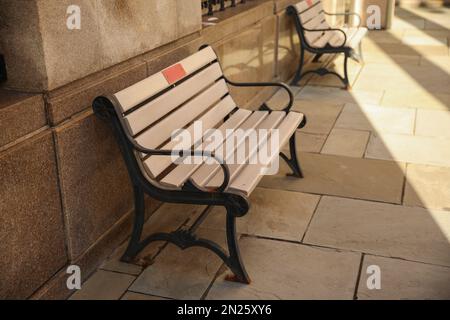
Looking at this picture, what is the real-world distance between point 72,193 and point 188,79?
1.12 m

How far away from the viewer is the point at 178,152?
3176mm

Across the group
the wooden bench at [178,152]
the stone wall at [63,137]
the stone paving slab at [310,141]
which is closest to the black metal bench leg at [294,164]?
the wooden bench at [178,152]

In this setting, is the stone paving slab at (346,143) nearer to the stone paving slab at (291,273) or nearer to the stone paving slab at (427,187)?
the stone paving slab at (427,187)

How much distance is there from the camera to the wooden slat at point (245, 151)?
3424mm

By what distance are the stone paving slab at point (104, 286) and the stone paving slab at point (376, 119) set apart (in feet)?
10.5

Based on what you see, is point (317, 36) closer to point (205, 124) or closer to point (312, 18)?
point (312, 18)

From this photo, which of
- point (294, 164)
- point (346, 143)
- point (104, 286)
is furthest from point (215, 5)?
point (104, 286)

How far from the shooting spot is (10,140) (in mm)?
2820

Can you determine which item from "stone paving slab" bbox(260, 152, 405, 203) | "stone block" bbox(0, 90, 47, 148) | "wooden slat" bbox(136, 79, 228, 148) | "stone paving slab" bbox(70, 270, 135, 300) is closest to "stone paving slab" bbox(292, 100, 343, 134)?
"stone paving slab" bbox(260, 152, 405, 203)

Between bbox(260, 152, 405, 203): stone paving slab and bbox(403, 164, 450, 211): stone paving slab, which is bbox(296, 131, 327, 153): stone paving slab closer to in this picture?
bbox(260, 152, 405, 203): stone paving slab

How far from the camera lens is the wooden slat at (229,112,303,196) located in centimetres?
327

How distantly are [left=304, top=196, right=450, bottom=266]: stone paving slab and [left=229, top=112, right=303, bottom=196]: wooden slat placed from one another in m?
0.58

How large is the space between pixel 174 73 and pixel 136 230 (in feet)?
3.15
